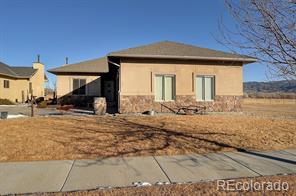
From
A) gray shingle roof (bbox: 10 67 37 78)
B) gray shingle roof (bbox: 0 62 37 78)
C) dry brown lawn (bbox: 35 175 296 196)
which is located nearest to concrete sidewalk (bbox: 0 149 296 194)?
dry brown lawn (bbox: 35 175 296 196)

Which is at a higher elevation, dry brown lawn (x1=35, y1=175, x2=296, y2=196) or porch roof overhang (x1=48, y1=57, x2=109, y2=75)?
porch roof overhang (x1=48, y1=57, x2=109, y2=75)

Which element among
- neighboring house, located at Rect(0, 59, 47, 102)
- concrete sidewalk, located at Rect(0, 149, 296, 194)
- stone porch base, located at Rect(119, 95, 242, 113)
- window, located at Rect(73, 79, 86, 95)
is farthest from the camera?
neighboring house, located at Rect(0, 59, 47, 102)

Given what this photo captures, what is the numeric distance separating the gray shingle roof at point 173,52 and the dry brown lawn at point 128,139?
636cm

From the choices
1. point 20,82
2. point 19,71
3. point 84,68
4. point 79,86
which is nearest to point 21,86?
point 20,82

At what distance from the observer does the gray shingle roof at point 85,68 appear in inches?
977

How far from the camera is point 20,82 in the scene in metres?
36.1

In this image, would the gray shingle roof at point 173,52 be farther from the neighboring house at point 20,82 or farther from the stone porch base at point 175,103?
the neighboring house at point 20,82

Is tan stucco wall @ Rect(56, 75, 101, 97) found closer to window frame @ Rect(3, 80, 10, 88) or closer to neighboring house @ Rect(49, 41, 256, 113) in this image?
neighboring house @ Rect(49, 41, 256, 113)

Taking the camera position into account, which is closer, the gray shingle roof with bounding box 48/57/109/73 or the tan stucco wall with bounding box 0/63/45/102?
the gray shingle roof with bounding box 48/57/109/73

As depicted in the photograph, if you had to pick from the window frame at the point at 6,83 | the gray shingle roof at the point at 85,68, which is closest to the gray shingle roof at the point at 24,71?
the window frame at the point at 6,83

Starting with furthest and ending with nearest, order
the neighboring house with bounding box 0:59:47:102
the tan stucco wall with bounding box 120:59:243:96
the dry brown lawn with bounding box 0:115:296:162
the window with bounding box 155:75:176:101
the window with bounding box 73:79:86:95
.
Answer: the neighboring house with bounding box 0:59:47:102 < the window with bounding box 73:79:86:95 < the window with bounding box 155:75:176:101 < the tan stucco wall with bounding box 120:59:243:96 < the dry brown lawn with bounding box 0:115:296:162

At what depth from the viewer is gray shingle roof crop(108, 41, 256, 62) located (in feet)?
54.1

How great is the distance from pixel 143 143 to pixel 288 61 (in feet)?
15.7

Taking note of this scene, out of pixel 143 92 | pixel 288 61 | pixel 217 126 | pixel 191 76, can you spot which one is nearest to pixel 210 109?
pixel 191 76
